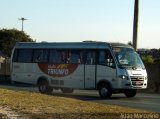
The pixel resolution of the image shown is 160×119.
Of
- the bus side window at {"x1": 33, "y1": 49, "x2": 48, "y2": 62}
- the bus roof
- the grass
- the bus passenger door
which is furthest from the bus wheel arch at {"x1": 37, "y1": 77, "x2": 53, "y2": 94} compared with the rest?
the grass

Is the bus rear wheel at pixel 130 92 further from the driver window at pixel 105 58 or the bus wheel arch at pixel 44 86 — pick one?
the bus wheel arch at pixel 44 86

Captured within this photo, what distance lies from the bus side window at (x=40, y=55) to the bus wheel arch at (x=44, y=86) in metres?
1.10

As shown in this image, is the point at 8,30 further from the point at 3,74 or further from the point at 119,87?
the point at 119,87

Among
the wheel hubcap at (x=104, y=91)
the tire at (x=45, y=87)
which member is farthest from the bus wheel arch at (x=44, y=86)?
the wheel hubcap at (x=104, y=91)

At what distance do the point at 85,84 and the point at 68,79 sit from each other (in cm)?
132

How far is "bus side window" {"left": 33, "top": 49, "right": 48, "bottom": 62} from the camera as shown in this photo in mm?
30322

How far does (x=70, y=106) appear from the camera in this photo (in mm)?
17000

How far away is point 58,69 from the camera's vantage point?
29.5 metres

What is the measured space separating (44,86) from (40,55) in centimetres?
188

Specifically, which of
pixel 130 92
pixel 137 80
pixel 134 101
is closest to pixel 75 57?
pixel 130 92

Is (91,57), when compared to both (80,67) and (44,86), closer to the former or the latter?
(80,67)

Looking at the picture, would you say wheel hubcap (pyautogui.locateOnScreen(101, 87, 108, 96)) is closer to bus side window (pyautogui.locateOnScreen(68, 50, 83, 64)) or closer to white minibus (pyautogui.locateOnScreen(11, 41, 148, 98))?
white minibus (pyautogui.locateOnScreen(11, 41, 148, 98))

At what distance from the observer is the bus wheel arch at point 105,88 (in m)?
26.6

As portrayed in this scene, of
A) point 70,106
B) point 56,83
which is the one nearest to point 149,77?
point 56,83
